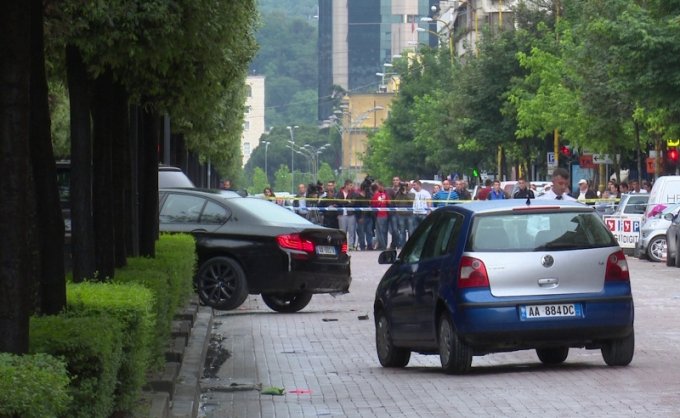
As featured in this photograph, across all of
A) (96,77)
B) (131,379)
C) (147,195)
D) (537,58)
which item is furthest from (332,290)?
(537,58)

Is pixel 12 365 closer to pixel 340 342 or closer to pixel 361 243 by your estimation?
pixel 340 342

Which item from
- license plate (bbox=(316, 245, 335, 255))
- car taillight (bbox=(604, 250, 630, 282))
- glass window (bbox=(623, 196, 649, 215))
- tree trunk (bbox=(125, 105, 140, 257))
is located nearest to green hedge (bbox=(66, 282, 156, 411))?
car taillight (bbox=(604, 250, 630, 282))

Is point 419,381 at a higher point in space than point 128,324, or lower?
lower

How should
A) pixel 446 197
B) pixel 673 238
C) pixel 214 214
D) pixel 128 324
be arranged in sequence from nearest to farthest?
pixel 128 324
pixel 214 214
pixel 673 238
pixel 446 197

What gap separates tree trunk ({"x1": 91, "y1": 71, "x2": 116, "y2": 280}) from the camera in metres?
13.5

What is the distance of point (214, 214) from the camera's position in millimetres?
22641

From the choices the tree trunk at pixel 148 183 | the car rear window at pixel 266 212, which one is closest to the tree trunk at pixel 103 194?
the tree trunk at pixel 148 183

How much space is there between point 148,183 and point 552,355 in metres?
5.97

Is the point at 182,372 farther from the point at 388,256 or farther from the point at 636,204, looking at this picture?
the point at 636,204

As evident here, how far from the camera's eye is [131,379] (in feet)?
30.3

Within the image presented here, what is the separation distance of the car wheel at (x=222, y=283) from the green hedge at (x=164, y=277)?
149 centimetres

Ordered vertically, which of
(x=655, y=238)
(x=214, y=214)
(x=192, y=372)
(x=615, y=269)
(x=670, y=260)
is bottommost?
(x=670, y=260)

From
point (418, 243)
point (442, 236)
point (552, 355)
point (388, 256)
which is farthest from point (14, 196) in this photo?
point (552, 355)

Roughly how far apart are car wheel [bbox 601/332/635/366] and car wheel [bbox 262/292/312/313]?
9403 millimetres
